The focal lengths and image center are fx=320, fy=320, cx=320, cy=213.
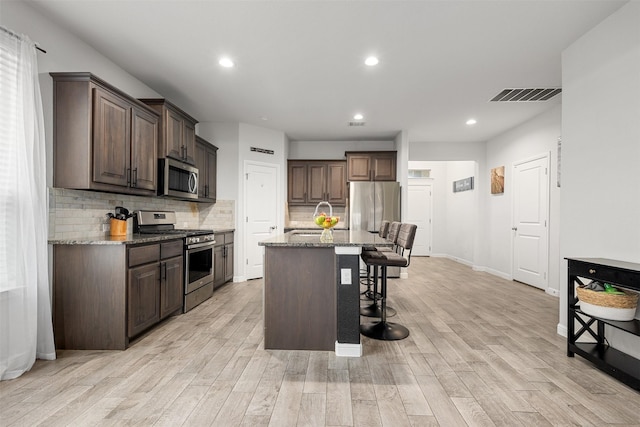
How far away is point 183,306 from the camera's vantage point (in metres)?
3.65

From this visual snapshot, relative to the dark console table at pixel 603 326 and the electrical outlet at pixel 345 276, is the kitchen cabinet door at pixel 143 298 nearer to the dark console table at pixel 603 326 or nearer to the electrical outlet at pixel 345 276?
the electrical outlet at pixel 345 276

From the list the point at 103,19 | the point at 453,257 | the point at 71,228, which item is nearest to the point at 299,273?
the point at 71,228

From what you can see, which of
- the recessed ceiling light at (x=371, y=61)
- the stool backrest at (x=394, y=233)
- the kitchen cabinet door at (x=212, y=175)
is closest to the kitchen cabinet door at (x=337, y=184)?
the kitchen cabinet door at (x=212, y=175)

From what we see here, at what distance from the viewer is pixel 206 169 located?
503 centimetres

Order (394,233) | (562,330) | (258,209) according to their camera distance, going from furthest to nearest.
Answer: (258,209)
(394,233)
(562,330)

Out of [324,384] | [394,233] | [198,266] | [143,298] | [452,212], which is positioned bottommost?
[324,384]

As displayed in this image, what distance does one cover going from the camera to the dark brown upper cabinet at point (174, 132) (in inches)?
143

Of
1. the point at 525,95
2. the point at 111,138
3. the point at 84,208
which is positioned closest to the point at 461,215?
the point at 525,95

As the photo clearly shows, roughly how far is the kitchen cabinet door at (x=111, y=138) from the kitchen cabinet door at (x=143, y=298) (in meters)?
0.85

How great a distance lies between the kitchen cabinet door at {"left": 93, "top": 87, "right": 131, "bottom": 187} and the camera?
2.67 metres

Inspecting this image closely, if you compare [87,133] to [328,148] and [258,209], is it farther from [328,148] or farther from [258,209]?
[328,148]

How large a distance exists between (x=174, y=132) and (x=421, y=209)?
273 inches

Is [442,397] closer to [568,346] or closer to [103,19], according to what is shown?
[568,346]

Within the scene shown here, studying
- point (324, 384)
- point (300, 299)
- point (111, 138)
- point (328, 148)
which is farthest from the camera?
point (328, 148)
